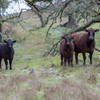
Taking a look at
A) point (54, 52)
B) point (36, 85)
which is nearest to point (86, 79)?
point (36, 85)

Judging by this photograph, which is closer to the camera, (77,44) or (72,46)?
(72,46)

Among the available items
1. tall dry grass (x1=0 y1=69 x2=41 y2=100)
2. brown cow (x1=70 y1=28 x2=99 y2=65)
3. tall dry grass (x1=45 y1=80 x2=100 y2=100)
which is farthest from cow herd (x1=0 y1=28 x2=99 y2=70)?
tall dry grass (x1=45 y1=80 x2=100 y2=100)

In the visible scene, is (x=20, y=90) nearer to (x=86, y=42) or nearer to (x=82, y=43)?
(x=86, y=42)

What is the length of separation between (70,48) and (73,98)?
621 centimetres

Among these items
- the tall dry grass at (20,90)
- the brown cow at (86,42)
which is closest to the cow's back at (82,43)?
the brown cow at (86,42)

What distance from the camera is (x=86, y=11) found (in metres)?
12.7

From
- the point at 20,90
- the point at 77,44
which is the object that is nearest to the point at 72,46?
the point at 77,44

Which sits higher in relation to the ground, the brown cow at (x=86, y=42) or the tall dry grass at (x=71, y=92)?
the brown cow at (x=86, y=42)

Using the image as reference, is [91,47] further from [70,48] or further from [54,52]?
[54,52]

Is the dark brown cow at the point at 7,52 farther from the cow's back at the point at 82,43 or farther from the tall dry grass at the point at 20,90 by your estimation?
the tall dry grass at the point at 20,90

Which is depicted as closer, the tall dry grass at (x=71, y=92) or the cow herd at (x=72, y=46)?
the tall dry grass at (x=71, y=92)

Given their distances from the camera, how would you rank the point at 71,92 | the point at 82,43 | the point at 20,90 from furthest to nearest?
the point at 82,43 < the point at 20,90 < the point at 71,92

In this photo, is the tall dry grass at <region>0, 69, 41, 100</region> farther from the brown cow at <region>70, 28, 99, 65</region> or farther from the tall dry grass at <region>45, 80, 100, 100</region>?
the brown cow at <region>70, 28, 99, 65</region>

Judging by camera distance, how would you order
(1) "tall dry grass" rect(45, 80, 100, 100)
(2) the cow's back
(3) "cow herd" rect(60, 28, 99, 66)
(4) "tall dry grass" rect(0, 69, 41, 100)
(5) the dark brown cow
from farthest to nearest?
(5) the dark brown cow → (2) the cow's back → (3) "cow herd" rect(60, 28, 99, 66) → (4) "tall dry grass" rect(0, 69, 41, 100) → (1) "tall dry grass" rect(45, 80, 100, 100)
